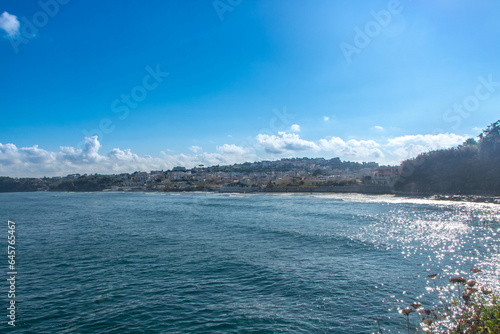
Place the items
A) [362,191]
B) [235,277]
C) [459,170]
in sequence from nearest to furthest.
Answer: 1. [235,277]
2. [459,170]
3. [362,191]

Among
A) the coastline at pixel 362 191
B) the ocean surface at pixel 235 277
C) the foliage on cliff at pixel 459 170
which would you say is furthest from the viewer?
the foliage on cliff at pixel 459 170

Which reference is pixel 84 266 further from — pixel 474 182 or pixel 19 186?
pixel 19 186

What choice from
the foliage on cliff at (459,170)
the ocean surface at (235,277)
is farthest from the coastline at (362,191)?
the ocean surface at (235,277)

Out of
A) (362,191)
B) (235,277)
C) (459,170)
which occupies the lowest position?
(235,277)

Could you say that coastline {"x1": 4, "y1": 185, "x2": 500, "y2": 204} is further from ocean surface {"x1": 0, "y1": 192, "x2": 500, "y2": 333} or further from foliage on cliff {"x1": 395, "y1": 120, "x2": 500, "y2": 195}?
ocean surface {"x1": 0, "y1": 192, "x2": 500, "y2": 333}

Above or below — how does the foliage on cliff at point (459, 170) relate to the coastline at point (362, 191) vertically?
above

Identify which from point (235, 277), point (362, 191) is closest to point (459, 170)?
point (362, 191)

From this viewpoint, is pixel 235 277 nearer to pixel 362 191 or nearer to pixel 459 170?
pixel 459 170

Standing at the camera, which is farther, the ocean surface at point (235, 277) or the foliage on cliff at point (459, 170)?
the foliage on cliff at point (459, 170)

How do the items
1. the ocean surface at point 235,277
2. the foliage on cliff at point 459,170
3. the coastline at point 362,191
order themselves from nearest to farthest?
the ocean surface at point 235,277, the coastline at point 362,191, the foliage on cliff at point 459,170

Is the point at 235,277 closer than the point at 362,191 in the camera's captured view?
Yes

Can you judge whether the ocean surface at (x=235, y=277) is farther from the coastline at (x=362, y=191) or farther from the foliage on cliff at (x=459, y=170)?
the foliage on cliff at (x=459, y=170)

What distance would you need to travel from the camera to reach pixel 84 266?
56.2 ft

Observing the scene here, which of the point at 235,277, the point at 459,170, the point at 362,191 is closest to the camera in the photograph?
the point at 235,277
